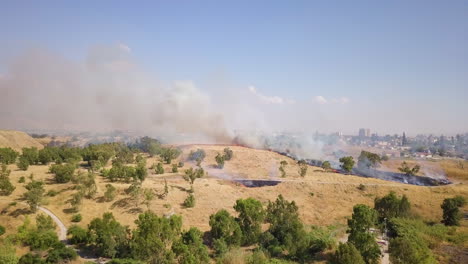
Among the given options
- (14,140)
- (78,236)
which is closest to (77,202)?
(78,236)

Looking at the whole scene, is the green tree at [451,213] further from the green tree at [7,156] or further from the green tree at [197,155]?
the green tree at [7,156]

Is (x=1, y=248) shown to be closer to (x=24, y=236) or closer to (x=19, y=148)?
(x=24, y=236)

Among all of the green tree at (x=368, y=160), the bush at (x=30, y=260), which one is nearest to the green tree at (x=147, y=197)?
the bush at (x=30, y=260)

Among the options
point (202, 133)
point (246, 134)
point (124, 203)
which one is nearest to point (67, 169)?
point (124, 203)

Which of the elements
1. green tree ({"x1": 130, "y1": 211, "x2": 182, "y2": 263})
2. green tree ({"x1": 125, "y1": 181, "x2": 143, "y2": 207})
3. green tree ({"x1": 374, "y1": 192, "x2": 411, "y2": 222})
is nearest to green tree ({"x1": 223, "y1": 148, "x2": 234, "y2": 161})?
green tree ({"x1": 125, "y1": 181, "x2": 143, "y2": 207})

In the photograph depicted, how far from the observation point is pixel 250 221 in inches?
1845

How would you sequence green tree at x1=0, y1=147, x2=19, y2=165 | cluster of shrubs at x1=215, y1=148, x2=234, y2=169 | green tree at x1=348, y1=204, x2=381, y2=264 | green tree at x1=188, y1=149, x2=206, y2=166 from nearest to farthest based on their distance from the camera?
green tree at x1=348, y1=204, x2=381, y2=264
green tree at x1=0, y1=147, x2=19, y2=165
cluster of shrubs at x1=215, y1=148, x2=234, y2=169
green tree at x1=188, y1=149, x2=206, y2=166

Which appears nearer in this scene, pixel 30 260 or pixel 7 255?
pixel 7 255

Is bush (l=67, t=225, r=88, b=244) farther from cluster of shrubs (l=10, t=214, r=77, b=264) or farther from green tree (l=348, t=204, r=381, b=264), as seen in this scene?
green tree (l=348, t=204, r=381, b=264)

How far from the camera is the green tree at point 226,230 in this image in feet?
143

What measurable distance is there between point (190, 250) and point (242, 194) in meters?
32.5

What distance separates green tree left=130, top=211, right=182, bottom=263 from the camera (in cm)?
3469

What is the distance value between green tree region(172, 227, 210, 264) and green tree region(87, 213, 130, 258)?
27.1 feet

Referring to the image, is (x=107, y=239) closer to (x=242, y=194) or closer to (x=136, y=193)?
(x=136, y=193)
